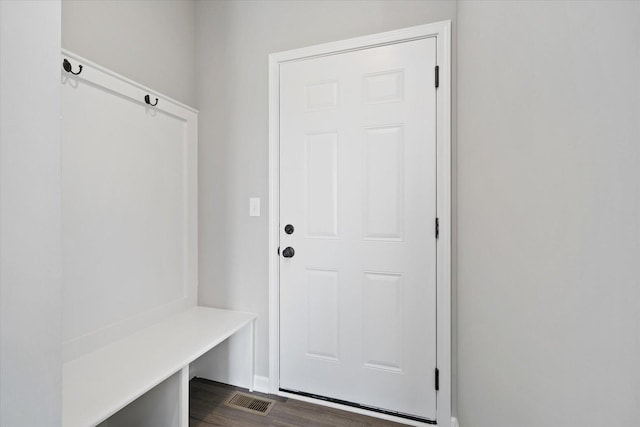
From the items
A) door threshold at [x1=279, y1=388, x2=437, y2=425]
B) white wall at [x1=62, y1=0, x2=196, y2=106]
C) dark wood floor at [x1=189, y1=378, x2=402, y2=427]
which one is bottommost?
dark wood floor at [x1=189, y1=378, x2=402, y2=427]

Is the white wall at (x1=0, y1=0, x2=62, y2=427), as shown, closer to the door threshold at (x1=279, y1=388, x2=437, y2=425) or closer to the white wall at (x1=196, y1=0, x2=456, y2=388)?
the white wall at (x1=196, y1=0, x2=456, y2=388)

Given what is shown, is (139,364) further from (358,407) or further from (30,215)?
(358,407)

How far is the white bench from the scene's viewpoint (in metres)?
0.99

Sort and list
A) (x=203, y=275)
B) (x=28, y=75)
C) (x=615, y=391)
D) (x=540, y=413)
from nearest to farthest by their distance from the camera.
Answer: (x=615, y=391) < (x=540, y=413) < (x=28, y=75) < (x=203, y=275)

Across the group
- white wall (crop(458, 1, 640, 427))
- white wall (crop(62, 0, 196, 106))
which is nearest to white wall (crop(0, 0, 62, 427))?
white wall (crop(62, 0, 196, 106))

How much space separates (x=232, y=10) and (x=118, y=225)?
1.54m

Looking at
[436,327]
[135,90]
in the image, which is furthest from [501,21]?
[135,90]

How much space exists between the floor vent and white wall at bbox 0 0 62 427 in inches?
45.4

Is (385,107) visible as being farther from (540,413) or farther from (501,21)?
(540,413)

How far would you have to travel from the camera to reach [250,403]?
1.68 metres

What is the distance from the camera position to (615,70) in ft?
0.88

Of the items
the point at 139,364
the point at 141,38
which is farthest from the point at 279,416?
the point at 141,38

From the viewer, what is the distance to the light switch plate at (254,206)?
1.83 meters

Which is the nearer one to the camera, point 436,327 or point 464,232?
point 464,232
